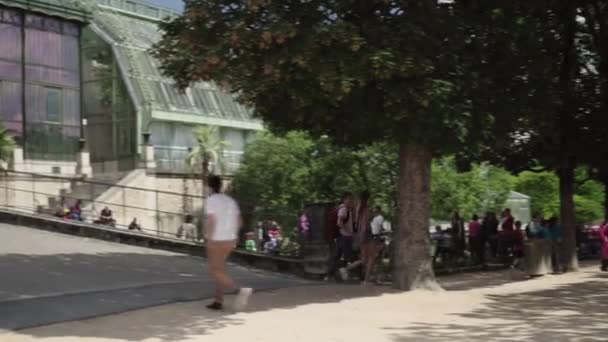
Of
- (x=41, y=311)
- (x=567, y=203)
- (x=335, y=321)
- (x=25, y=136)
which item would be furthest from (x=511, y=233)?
(x=25, y=136)

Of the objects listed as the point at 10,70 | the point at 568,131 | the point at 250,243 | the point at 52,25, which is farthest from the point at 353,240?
the point at 52,25

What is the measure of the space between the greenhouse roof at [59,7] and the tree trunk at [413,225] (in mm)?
25346

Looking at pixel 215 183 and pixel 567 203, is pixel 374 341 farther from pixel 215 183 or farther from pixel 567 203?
pixel 567 203

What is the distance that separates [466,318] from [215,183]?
3.73 meters

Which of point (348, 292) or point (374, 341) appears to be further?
point (348, 292)

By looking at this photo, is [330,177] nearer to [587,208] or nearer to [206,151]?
[206,151]

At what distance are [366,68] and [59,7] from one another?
28248 mm

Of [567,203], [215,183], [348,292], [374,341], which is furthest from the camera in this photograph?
[567,203]

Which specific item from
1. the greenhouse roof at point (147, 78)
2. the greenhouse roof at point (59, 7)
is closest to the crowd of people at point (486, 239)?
→ the greenhouse roof at point (59, 7)

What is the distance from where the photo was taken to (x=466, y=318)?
997 cm

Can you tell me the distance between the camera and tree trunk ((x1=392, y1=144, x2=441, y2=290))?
1247cm

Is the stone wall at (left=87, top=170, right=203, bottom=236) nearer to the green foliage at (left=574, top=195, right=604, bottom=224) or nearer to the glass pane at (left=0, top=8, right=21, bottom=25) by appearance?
the glass pane at (left=0, top=8, right=21, bottom=25)

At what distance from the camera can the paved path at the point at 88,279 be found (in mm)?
9258

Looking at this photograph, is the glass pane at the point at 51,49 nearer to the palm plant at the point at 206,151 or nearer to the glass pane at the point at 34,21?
the glass pane at the point at 34,21
